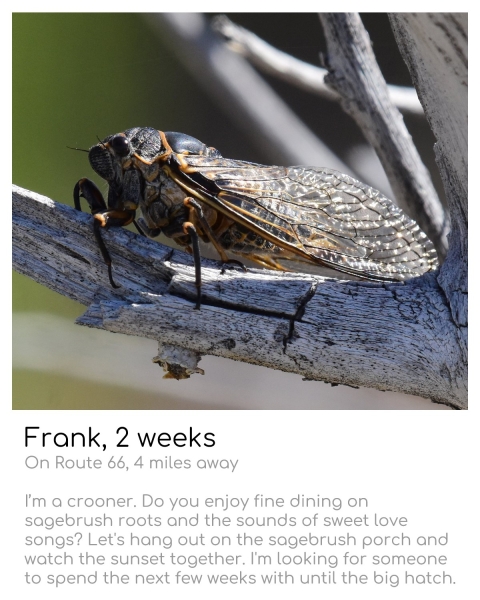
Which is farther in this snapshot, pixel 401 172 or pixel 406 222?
pixel 401 172

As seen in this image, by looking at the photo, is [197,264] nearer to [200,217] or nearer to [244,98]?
[200,217]

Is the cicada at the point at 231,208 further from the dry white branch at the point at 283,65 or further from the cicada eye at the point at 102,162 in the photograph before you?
the dry white branch at the point at 283,65

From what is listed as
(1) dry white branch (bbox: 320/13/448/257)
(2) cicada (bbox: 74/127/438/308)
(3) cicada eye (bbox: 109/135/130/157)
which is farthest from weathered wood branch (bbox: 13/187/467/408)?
(1) dry white branch (bbox: 320/13/448/257)

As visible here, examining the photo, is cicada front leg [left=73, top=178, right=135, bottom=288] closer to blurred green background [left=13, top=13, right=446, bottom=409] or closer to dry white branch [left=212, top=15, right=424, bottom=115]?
blurred green background [left=13, top=13, right=446, bottom=409]

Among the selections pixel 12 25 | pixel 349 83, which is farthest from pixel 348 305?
pixel 12 25

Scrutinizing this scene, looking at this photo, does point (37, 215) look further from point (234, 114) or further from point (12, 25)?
point (234, 114)
